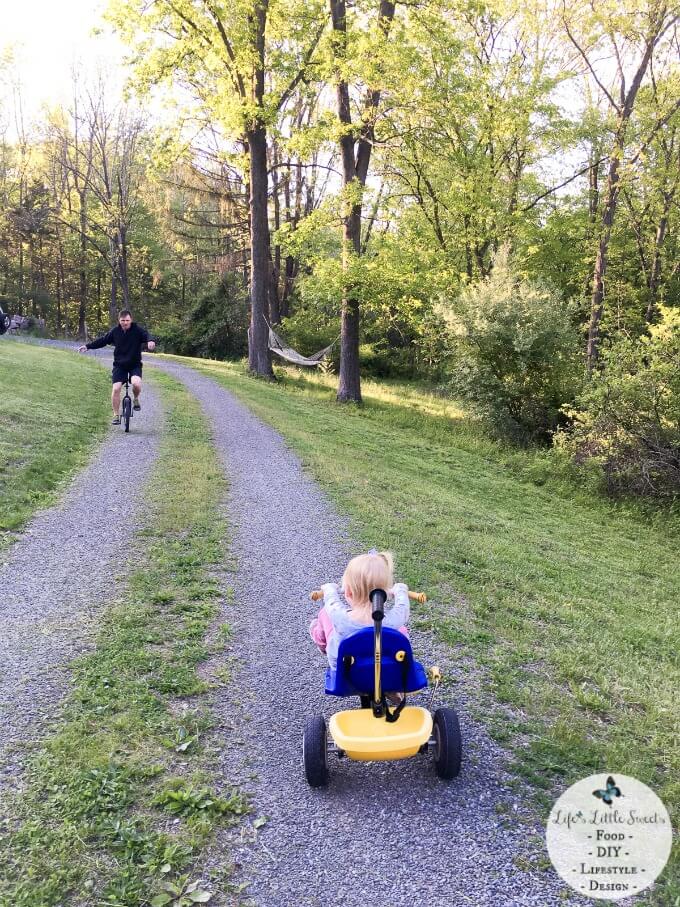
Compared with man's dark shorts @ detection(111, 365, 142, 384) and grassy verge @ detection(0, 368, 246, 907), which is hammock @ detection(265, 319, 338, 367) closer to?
man's dark shorts @ detection(111, 365, 142, 384)

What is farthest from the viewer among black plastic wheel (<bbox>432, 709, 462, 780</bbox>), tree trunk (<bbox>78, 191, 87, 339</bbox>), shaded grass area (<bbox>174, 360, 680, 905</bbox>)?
tree trunk (<bbox>78, 191, 87, 339</bbox>)

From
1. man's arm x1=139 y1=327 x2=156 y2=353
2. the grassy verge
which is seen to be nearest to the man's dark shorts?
man's arm x1=139 y1=327 x2=156 y2=353

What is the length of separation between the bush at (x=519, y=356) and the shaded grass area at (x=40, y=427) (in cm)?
1018

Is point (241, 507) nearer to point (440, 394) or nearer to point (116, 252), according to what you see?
point (440, 394)

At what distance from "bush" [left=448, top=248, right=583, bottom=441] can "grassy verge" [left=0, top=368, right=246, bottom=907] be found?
45.7 ft

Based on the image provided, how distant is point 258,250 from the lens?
23.8 metres

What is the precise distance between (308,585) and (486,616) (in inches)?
63.9

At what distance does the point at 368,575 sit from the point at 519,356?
51.5 ft

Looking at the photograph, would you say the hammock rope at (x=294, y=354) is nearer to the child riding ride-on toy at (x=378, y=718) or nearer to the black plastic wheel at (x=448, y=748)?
the child riding ride-on toy at (x=378, y=718)

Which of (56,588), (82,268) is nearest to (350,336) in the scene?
(56,588)

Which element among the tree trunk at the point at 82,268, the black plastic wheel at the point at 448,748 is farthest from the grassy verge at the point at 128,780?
the tree trunk at the point at 82,268

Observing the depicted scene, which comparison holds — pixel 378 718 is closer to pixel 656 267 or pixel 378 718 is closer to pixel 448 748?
pixel 448 748

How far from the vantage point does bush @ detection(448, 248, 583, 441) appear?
1761 cm

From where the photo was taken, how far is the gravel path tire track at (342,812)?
8.64 ft
